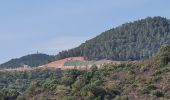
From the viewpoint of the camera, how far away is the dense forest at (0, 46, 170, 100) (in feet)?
169

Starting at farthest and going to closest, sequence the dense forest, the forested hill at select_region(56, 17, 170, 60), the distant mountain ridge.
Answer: the forested hill at select_region(56, 17, 170, 60)
the distant mountain ridge
the dense forest

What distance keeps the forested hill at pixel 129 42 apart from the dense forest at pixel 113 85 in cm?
7723

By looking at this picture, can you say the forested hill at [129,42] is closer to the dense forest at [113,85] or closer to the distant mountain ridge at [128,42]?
the distant mountain ridge at [128,42]

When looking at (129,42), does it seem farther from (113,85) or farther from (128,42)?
(113,85)

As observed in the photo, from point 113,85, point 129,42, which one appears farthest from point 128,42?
point 113,85

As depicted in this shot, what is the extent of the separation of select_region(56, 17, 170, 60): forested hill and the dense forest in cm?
7723

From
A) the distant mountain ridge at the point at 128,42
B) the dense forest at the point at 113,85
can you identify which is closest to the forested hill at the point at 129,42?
the distant mountain ridge at the point at 128,42

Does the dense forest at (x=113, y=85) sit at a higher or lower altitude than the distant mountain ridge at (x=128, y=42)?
lower

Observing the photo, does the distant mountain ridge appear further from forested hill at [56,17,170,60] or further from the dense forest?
the dense forest

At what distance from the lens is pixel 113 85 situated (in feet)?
179

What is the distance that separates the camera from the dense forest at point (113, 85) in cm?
5153

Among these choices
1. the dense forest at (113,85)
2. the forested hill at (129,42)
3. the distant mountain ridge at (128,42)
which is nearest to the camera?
the dense forest at (113,85)

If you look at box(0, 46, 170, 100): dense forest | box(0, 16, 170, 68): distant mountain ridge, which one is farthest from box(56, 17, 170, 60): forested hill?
box(0, 46, 170, 100): dense forest

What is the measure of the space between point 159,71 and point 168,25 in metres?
106
